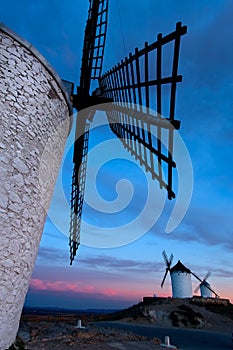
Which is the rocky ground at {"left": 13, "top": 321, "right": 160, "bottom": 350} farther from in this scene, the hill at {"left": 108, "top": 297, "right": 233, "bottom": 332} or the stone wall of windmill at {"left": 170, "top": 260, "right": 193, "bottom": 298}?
the stone wall of windmill at {"left": 170, "top": 260, "right": 193, "bottom": 298}

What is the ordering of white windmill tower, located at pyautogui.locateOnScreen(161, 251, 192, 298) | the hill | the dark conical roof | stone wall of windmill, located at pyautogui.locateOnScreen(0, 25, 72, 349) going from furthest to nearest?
1. the dark conical roof
2. white windmill tower, located at pyautogui.locateOnScreen(161, 251, 192, 298)
3. the hill
4. stone wall of windmill, located at pyautogui.locateOnScreen(0, 25, 72, 349)

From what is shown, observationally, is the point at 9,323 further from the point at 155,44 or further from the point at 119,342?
the point at 155,44

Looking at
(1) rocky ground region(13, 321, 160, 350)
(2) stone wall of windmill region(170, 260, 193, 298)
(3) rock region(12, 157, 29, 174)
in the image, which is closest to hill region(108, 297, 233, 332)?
(2) stone wall of windmill region(170, 260, 193, 298)

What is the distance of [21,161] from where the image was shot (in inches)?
223

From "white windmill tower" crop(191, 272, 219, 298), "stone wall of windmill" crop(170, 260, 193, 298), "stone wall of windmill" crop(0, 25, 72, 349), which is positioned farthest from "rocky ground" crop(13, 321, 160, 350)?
"white windmill tower" crop(191, 272, 219, 298)

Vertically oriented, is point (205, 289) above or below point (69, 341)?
above

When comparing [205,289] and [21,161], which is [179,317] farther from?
[21,161]

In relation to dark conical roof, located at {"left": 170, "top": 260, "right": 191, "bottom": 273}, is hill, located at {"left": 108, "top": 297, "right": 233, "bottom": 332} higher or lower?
lower

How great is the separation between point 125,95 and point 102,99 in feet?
6.07

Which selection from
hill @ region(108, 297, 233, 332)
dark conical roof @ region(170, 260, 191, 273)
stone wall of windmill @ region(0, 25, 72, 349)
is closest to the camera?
stone wall of windmill @ region(0, 25, 72, 349)

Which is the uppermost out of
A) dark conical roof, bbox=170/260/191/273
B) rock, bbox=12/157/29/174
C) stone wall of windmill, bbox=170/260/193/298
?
dark conical roof, bbox=170/260/191/273

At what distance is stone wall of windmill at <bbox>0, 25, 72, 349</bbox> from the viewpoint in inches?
208

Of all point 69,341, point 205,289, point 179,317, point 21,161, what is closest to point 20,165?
point 21,161

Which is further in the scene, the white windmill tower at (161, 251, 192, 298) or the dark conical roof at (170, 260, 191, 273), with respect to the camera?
the dark conical roof at (170, 260, 191, 273)
